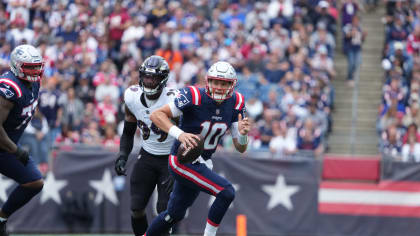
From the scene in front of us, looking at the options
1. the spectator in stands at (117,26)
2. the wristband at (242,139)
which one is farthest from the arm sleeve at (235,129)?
the spectator in stands at (117,26)

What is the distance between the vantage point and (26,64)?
26.3 ft

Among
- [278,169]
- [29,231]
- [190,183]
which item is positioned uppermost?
[190,183]

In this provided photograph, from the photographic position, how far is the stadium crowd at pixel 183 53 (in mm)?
13750

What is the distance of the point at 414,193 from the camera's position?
12078 millimetres

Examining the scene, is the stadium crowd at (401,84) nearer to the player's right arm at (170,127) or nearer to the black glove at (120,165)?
the black glove at (120,165)

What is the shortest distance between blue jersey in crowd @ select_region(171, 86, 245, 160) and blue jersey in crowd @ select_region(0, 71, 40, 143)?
65.6 inches

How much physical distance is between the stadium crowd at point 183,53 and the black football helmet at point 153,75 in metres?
4.56

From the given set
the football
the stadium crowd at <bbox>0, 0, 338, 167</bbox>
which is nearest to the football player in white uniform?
the football

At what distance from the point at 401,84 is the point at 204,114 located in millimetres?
8619

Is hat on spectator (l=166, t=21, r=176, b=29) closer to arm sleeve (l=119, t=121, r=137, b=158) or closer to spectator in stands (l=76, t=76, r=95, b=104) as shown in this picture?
spectator in stands (l=76, t=76, r=95, b=104)

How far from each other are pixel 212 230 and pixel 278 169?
4880mm

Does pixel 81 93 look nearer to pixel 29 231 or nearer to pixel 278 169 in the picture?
pixel 29 231

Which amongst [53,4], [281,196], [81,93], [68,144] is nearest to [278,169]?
[281,196]

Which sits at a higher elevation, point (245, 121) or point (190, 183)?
point (245, 121)
